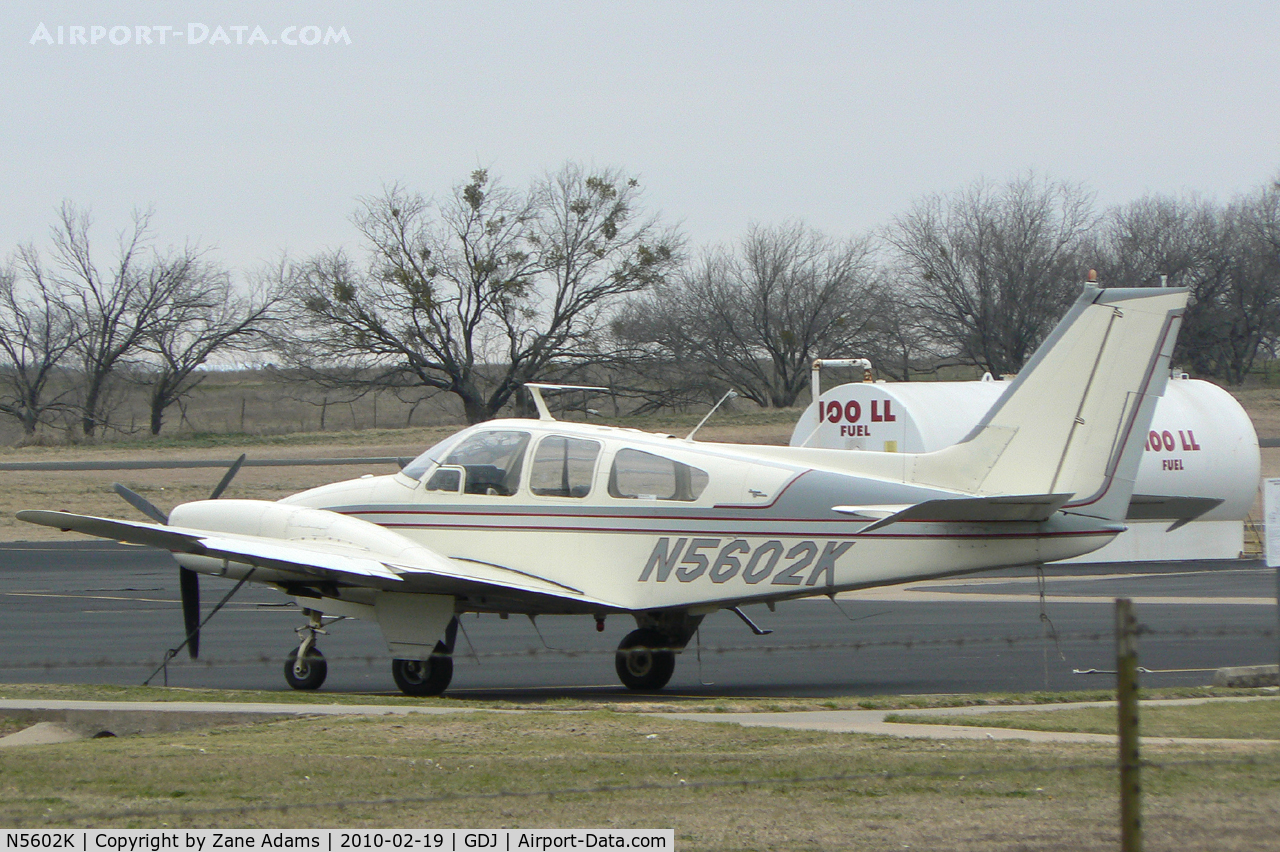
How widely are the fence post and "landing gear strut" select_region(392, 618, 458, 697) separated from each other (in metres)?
7.88

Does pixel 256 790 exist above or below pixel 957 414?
below

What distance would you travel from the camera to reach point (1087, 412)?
37.8 feet

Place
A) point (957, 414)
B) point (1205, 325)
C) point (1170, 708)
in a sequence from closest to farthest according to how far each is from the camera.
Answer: point (1170, 708)
point (957, 414)
point (1205, 325)

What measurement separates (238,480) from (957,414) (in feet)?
73.8

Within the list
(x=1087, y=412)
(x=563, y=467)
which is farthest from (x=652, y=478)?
(x=1087, y=412)

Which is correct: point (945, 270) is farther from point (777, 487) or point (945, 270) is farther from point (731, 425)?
point (777, 487)

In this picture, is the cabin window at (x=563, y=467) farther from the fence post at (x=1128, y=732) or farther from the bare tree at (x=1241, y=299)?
the bare tree at (x=1241, y=299)

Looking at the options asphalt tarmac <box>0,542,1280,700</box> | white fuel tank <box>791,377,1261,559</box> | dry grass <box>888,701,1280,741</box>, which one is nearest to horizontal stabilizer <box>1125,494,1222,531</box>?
asphalt tarmac <box>0,542,1280,700</box>

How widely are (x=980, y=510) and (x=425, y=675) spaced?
17.2ft

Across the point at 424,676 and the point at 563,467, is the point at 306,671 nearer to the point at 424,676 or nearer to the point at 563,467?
the point at 424,676

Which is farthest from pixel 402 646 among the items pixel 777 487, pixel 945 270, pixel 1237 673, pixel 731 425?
pixel 945 270

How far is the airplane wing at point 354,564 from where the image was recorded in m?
11.4

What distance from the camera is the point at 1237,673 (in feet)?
38.0

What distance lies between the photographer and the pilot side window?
1248cm
